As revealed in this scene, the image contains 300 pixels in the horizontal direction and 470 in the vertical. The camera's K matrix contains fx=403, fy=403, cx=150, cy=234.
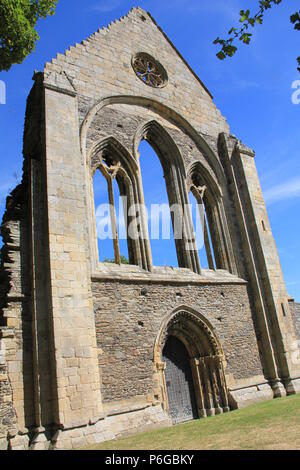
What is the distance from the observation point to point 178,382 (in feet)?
32.9

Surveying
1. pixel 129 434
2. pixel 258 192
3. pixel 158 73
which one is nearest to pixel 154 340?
pixel 129 434

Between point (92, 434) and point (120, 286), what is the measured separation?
3.16 metres

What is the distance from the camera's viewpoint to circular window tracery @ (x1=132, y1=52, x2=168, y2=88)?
1280 centimetres

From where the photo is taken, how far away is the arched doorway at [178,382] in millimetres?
9711

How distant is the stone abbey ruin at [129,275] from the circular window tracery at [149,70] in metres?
0.05

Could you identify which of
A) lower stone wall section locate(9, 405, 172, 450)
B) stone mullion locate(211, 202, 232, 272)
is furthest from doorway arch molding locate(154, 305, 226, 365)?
stone mullion locate(211, 202, 232, 272)

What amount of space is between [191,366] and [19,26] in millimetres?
9082

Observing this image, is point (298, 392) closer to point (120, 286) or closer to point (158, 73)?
point (120, 286)

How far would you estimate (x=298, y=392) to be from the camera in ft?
35.9

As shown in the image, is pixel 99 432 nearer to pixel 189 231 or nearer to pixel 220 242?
pixel 189 231

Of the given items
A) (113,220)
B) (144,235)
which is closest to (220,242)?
(144,235)

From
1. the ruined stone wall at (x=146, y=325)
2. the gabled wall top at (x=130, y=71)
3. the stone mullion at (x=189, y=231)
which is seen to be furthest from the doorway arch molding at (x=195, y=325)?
the gabled wall top at (x=130, y=71)

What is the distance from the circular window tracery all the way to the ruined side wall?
679 centimetres
